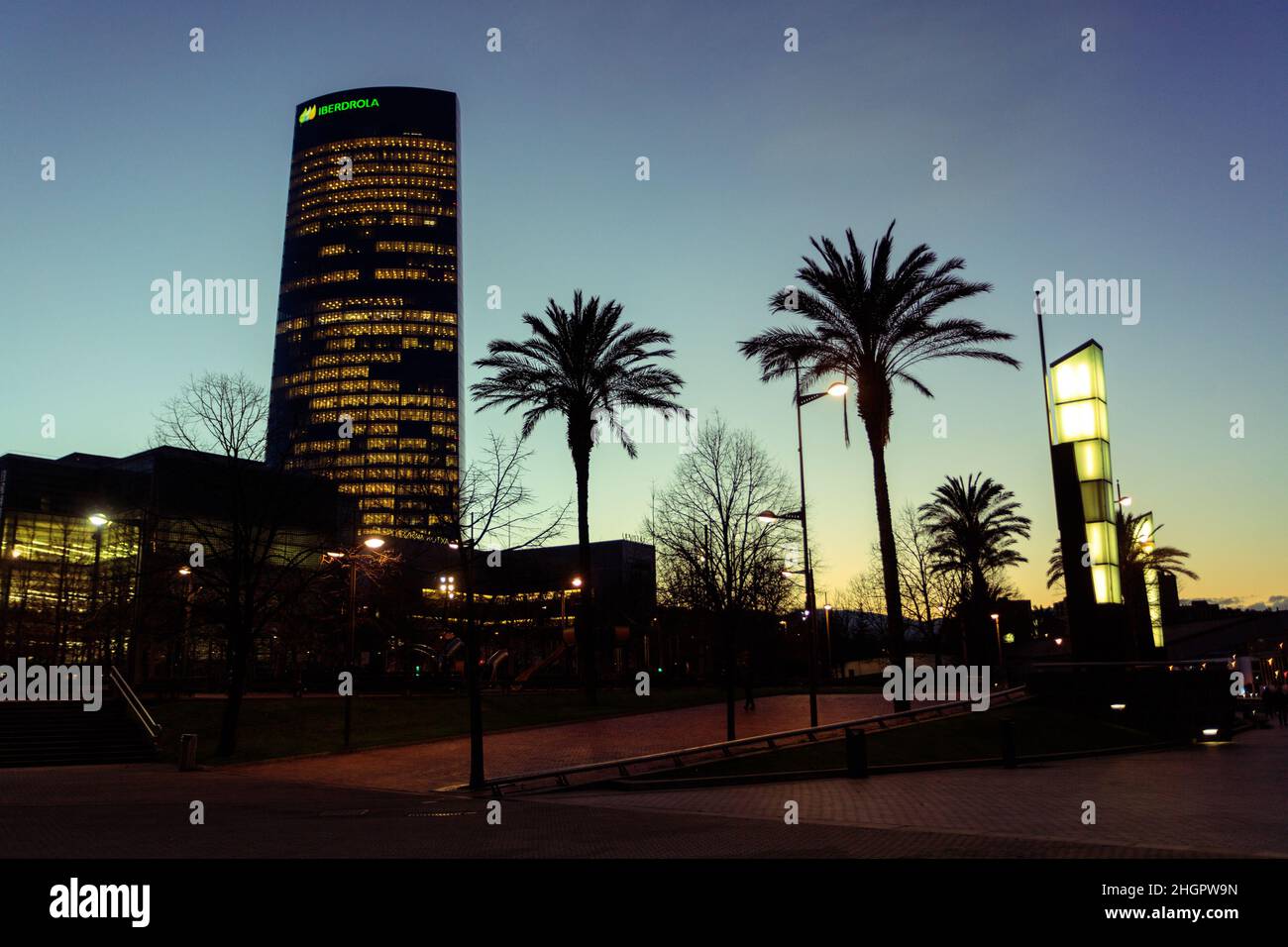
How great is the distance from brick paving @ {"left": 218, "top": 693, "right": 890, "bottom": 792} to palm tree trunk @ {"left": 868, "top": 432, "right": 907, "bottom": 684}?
4149 millimetres

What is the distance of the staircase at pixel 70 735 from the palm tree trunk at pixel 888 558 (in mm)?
22149

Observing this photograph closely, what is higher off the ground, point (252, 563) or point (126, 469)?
point (126, 469)

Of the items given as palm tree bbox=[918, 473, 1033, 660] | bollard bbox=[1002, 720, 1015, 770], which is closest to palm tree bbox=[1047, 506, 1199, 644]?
palm tree bbox=[918, 473, 1033, 660]

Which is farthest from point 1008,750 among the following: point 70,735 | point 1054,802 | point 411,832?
point 70,735

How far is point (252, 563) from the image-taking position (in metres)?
26.6

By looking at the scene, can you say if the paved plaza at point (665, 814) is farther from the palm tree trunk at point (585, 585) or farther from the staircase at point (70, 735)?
the palm tree trunk at point (585, 585)

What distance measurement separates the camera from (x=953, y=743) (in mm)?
23000

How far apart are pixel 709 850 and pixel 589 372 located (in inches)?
1079

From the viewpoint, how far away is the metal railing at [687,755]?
1820 centimetres

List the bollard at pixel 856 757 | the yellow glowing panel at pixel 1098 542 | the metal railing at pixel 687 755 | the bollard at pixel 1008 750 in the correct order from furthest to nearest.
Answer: the yellow glowing panel at pixel 1098 542
the bollard at pixel 1008 750
the bollard at pixel 856 757
the metal railing at pixel 687 755

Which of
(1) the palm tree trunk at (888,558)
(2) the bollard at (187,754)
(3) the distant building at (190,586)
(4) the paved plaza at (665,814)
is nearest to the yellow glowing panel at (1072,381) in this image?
(1) the palm tree trunk at (888,558)

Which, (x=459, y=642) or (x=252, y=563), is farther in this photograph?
(x=459, y=642)

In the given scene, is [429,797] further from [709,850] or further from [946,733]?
[946,733]
